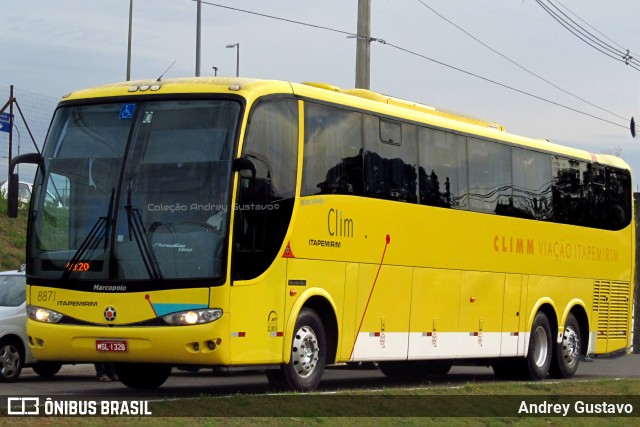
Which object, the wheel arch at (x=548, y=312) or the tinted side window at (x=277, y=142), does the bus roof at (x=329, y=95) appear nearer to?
the tinted side window at (x=277, y=142)

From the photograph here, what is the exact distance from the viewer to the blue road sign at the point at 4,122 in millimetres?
30953

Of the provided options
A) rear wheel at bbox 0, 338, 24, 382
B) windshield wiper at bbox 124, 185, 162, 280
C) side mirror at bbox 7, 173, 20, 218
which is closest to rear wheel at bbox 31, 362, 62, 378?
rear wheel at bbox 0, 338, 24, 382

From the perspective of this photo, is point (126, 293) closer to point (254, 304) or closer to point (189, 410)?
point (254, 304)

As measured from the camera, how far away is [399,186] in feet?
59.5

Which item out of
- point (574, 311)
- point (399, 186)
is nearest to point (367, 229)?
point (399, 186)

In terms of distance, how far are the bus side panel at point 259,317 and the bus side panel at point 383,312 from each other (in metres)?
2.10

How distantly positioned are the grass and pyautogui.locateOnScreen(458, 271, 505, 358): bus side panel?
14.9 metres

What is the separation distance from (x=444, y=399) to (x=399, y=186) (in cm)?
385

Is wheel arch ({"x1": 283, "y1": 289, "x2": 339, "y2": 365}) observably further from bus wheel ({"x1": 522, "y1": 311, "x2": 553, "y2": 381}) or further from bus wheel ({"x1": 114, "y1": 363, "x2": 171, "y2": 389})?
bus wheel ({"x1": 522, "y1": 311, "x2": 553, "y2": 381})

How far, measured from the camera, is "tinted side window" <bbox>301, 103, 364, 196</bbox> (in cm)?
1602

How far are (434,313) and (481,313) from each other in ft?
5.29

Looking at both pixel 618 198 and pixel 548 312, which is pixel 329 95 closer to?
pixel 548 312

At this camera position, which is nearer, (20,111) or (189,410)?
(189,410)

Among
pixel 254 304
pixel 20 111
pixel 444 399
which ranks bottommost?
pixel 444 399
